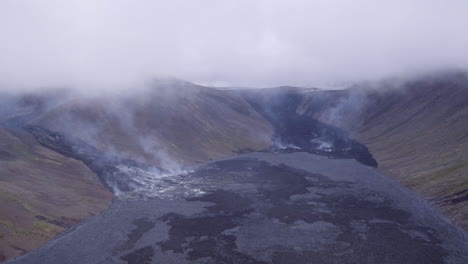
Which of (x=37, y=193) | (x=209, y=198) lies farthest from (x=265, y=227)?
(x=37, y=193)

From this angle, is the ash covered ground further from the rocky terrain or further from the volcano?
the rocky terrain

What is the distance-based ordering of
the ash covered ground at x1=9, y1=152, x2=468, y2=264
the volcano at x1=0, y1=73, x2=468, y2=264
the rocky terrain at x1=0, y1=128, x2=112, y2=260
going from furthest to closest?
1. the rocky terrain at x1=0, y1=128, x2=112, y2=260
2. the volcano at x1=0, y1=73, x2=468, y2=264
3. the ash covered ground at x1=9, y1=152, x2=468, y2=264

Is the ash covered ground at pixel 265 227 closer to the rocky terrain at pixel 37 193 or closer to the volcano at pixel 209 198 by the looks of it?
the volcano at pixel 209 198

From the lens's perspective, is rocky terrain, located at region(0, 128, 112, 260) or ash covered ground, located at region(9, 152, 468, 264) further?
rocky terrain, located at region(0, 128, 112, 260)

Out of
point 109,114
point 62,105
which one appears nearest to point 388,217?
point 109,114

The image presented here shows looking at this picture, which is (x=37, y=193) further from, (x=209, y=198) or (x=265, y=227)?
(x=265, y=227)

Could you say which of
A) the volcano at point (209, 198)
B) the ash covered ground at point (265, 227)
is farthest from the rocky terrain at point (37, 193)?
the ash covered ground at point (265, 227)

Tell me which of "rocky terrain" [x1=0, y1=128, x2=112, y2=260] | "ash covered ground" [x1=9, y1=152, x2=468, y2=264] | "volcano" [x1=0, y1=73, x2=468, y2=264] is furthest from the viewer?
"rocky terrain" [x1=0, y1=128, x2=112, y2=260]

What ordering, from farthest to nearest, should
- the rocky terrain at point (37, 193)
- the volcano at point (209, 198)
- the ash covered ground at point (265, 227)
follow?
the rocky terrain at point (37, 193) < the volcano at point (209, 198) < the ash covered ground at point (265, 227)

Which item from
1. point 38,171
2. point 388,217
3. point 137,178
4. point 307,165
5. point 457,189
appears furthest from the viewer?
point 307,165

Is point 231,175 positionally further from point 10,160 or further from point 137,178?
point 10,160

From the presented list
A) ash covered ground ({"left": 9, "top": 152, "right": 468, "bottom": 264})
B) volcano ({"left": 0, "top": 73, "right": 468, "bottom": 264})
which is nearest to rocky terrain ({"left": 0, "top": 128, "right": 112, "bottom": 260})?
volcano ({"left": 0, "top": 73, "right": 468, "bottom": 264})
